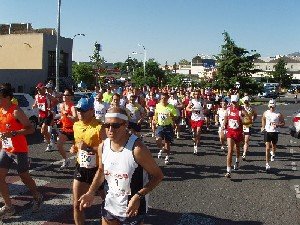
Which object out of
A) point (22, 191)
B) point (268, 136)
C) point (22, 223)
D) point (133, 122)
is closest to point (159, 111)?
point (133, 122)

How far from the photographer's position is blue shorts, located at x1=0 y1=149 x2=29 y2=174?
629 centimetres

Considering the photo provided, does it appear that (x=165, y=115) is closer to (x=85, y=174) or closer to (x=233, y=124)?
(x=233, y=124)

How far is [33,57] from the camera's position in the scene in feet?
153

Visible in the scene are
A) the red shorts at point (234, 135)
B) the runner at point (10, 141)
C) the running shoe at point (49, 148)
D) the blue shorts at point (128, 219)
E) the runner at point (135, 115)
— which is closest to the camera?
the blue shorts at point (128, 219)

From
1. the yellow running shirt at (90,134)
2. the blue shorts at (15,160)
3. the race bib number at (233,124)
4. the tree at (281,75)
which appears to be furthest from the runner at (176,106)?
the tree at (281,75)

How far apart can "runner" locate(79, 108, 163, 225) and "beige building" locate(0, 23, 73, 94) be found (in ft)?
128

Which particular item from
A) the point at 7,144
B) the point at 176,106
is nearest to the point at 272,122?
the point at 176,106

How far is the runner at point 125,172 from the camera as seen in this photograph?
375 cm

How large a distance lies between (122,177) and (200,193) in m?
4.62

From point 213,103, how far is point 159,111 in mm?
12098

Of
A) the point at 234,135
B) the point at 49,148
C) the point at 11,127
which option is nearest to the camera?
the point at 11,127

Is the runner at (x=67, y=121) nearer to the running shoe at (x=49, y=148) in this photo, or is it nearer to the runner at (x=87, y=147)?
the running shoe at (x=49, y=148)

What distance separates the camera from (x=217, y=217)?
670 centimetres

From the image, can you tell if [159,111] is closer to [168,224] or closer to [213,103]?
[168,224]
